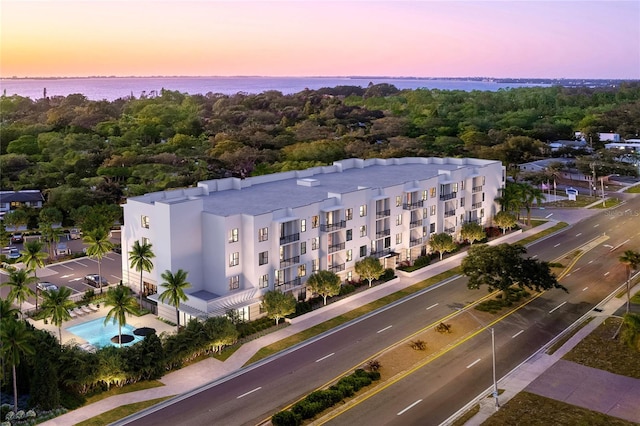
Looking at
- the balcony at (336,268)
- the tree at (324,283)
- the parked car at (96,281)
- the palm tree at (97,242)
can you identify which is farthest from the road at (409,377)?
the parked car at (96,281)

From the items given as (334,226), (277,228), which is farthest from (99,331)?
(334,226)

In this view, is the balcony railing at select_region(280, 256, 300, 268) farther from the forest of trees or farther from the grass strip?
the forest of trees

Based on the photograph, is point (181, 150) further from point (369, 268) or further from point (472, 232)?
point (369, 268)

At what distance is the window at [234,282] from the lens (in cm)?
5480

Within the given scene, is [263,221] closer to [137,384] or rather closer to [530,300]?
[137,384]

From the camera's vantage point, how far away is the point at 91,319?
5534 cm

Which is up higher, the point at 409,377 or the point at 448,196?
the point at 448,196

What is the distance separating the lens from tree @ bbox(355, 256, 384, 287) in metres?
62.5

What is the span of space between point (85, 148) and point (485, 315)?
107329 millimetres

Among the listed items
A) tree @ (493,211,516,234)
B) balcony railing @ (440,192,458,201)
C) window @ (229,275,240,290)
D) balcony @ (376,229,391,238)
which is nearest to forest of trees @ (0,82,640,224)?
tree @ (493,211,516,234)

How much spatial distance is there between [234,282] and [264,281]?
2.85 metres

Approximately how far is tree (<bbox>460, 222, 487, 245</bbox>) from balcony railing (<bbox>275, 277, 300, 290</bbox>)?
2901cm

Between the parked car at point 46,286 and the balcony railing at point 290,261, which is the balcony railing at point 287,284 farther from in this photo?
the parked car at point 46,286

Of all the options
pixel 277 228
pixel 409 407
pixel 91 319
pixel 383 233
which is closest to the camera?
pixel 409 407
